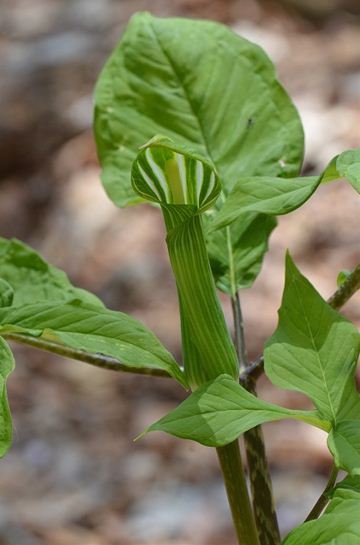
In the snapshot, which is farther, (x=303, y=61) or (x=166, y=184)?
(x=303, y=61)

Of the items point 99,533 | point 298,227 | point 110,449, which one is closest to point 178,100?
point 99,533

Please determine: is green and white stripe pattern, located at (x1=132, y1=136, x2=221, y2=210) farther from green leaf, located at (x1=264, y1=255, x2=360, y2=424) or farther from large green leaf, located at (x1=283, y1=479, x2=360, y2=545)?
large green leaf, located at (x1=283, y1=479, x2=360, y2=545)

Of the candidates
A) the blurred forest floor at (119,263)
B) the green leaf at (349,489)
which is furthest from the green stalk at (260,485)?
the blurred forest floor at (119,263)

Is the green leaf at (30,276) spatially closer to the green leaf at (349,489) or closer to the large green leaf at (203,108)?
the large green leaf at (203,108)

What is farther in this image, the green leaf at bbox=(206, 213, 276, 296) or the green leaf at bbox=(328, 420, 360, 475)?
the green leaf at bbox=(206, 213, 276, 296)

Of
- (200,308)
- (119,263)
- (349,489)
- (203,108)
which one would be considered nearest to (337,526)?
(349,489)

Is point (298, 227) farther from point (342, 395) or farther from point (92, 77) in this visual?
point (342, 395)

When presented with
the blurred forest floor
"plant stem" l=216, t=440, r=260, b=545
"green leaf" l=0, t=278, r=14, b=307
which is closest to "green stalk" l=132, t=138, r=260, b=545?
"plant stem" l=216, t=440, r=260, b=545

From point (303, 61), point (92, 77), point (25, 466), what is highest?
point (303, 61)
